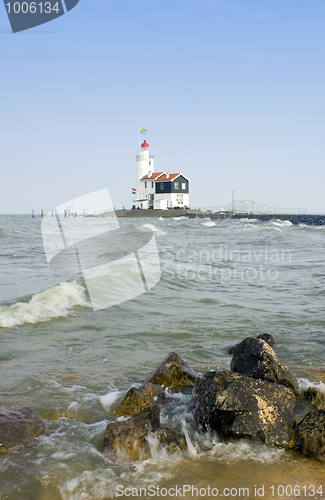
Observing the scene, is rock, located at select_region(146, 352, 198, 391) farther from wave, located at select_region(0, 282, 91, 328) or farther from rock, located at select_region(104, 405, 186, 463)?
wave, located at select_region(0, 282, 91, 328)

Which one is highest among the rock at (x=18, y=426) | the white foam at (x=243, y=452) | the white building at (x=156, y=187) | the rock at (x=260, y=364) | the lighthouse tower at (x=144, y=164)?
the lighthouse tower at (x=144, y=164)

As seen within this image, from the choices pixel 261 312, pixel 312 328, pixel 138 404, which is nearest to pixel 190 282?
pixel 261 312

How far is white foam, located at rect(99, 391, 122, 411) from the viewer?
4141mm

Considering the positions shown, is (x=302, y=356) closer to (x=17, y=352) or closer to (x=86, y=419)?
(x=86, y=419)

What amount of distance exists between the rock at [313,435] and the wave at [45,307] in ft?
18.2

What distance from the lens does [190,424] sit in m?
3.78

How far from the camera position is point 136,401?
400 cm

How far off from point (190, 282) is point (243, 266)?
4282 mm

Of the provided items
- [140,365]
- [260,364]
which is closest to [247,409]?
[260,364]

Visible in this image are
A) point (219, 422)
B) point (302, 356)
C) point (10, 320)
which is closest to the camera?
point (219, 422)

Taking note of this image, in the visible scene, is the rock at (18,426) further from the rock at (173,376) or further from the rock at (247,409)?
the rock at (247,409)

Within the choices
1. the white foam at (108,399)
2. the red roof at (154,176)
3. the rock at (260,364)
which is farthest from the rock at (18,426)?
the red roof at (154,176)

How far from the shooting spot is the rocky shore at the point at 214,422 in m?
3.34

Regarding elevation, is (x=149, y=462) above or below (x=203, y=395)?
below
